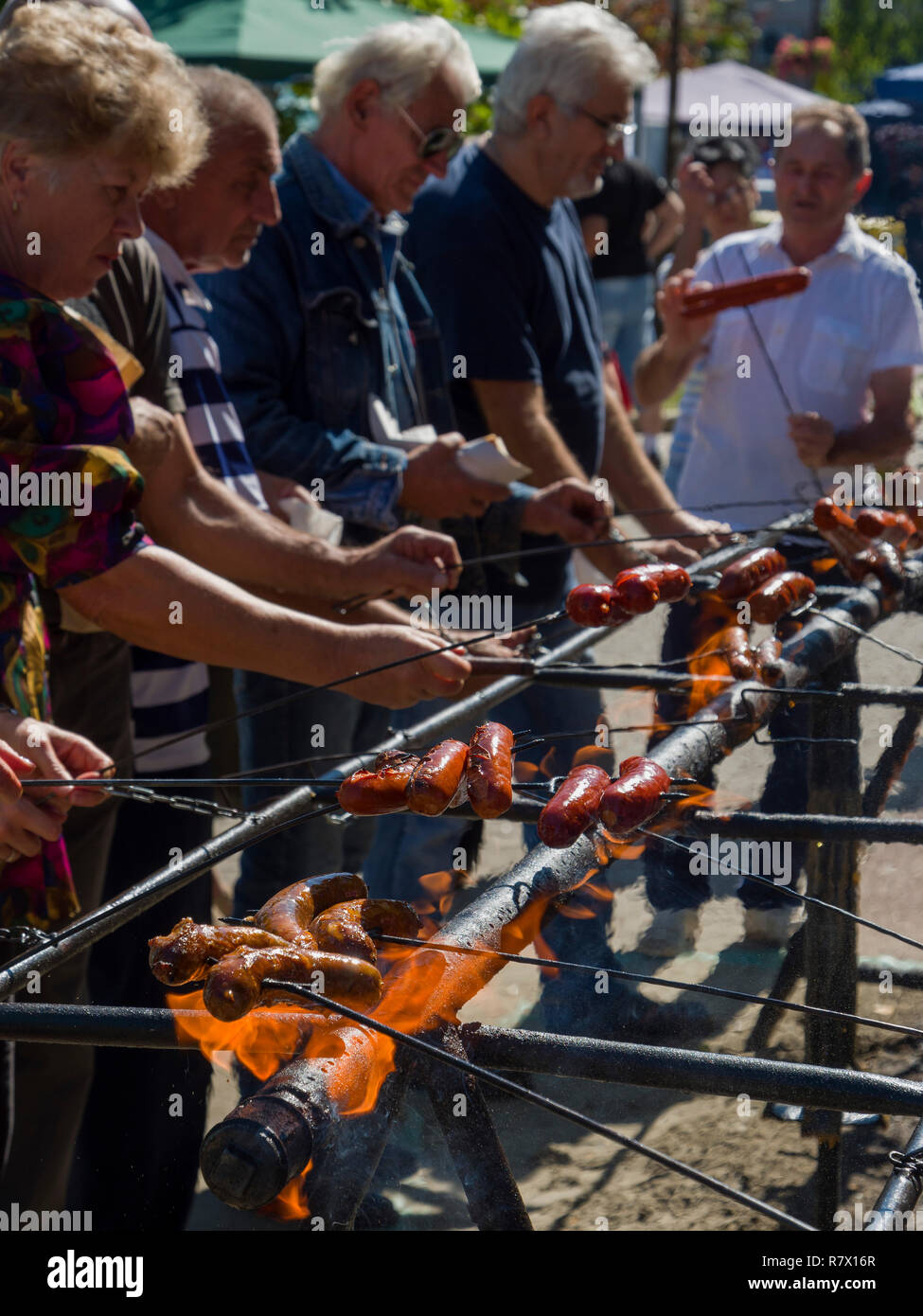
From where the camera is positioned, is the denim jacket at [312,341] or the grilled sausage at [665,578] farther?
the denim jacket at [312,341]

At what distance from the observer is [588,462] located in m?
4.31

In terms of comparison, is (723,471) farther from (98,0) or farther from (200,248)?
(98,0)

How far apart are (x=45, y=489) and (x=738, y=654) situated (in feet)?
4.32

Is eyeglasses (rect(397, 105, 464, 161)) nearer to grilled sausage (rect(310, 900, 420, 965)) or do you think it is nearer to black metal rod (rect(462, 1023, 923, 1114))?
grilled sausage (rect(310, 900, 420, 965))

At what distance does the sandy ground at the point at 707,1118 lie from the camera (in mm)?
2490

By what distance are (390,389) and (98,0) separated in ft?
4.09

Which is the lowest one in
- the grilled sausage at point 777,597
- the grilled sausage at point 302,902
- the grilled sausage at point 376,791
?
the grilled sausage at point 302,902

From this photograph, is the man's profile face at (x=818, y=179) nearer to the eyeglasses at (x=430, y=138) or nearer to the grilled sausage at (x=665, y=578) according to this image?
the eyeglasses at (x=430, y=138)

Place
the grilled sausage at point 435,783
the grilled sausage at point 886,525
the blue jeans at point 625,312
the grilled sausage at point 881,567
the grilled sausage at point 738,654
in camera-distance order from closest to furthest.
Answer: the grilled sausage at point 435,783 < the grilled sausage at point 738,654 < the grilled sausage at point 881,567 < the grilled sausage at point 886,525 < the blue jeans at point 625,312

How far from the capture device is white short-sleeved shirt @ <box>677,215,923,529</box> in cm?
425

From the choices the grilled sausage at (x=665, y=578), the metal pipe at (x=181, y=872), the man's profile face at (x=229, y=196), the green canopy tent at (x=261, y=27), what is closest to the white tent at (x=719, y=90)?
the green canopy tent at (x=261, y=27)

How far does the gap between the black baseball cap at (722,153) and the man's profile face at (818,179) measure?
8.08ft

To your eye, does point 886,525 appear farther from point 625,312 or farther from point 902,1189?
point 625,312
